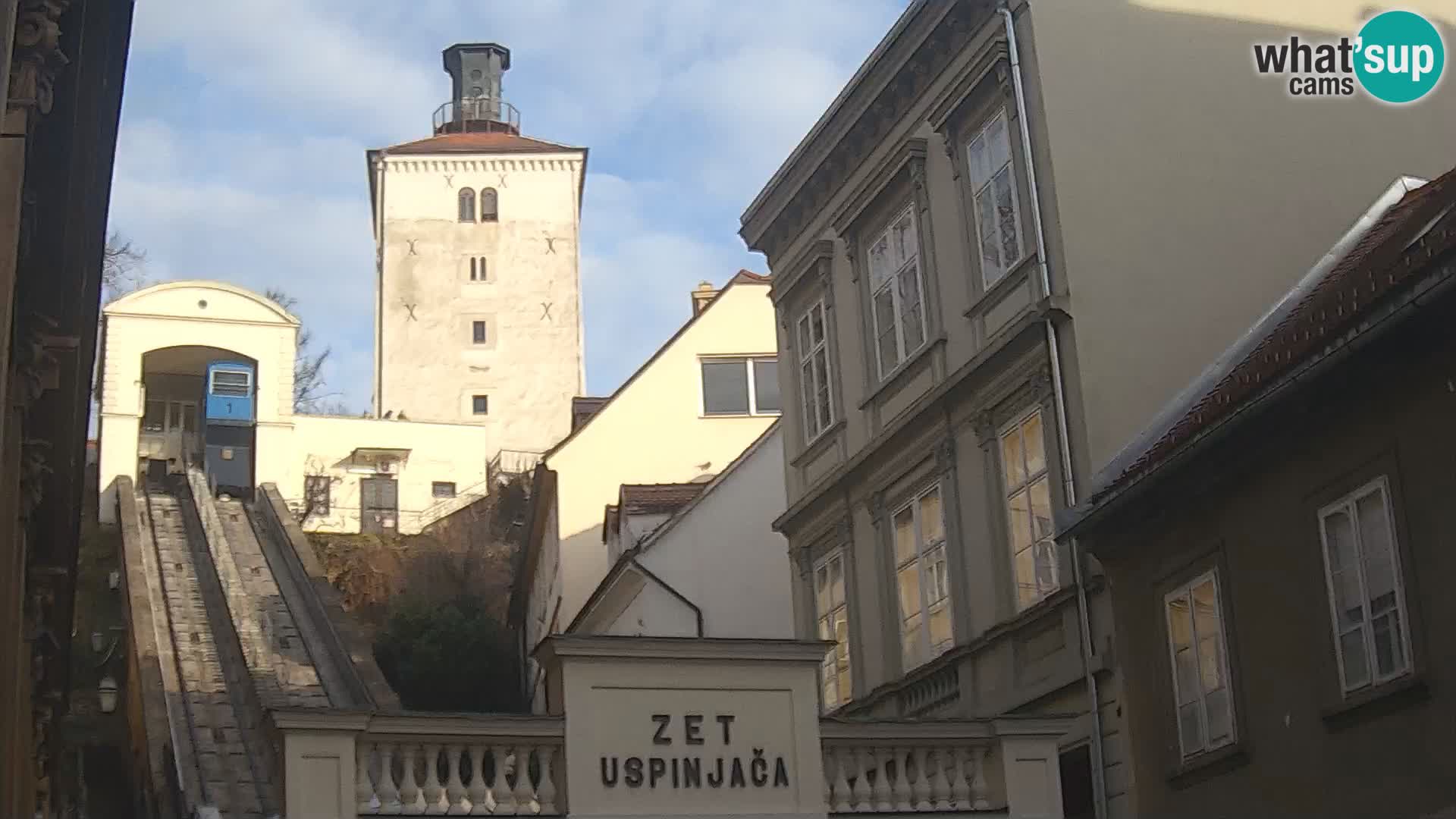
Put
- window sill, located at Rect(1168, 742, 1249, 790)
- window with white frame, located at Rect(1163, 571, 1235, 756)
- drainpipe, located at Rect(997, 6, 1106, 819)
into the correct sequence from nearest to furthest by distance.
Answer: window sill, located at Rect(1168, 742, 1249, 790), window with white frame, located at Rect(1163, 571, 1235, 756), drainpipe, located at Rect(997, 6, 1106, 819)

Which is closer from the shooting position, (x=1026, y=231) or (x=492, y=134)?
(x=1026, y=231)

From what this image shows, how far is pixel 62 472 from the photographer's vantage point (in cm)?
1870

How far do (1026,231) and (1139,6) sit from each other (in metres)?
2.67

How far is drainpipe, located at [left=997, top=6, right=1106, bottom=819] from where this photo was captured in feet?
60.8

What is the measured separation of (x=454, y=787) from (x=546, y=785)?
2.55 feet

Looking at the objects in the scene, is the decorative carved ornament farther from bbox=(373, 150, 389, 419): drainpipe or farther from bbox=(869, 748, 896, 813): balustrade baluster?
bbox=(373, 150, 389, 419): drainpipe

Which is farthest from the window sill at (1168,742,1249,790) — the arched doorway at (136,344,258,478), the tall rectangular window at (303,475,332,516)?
the tall rectangular window at (303,475,332,516)

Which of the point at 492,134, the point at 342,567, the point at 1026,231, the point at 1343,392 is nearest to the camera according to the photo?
the point at 1343,392

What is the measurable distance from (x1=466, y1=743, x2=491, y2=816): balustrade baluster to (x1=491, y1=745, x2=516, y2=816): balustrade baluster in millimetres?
79

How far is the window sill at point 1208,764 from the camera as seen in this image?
1633cm

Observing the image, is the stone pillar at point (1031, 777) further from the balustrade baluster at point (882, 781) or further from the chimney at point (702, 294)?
the chimney at point (702, 294)

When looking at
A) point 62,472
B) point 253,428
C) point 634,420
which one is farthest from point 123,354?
point 62,472

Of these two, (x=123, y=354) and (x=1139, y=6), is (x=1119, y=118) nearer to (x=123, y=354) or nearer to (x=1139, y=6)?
(x=1139, y=6)

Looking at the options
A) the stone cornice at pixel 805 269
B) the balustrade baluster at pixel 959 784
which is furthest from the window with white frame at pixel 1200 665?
the stone cornice at pixel 805 269
